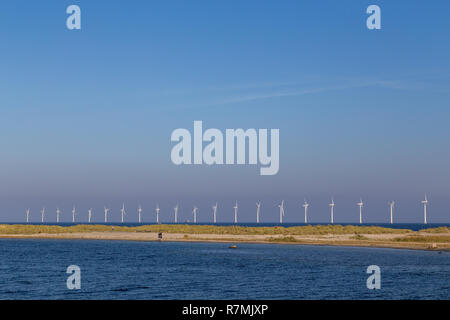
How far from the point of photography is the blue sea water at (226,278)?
49.8 m

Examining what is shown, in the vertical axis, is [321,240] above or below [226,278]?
below

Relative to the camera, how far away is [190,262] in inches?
3265

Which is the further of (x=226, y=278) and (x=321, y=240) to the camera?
(x=321, y=240)

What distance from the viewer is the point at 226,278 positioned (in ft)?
204

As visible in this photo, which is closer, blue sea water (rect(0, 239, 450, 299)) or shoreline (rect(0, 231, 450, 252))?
blue sea water (rect(0, 239, 450, 299))

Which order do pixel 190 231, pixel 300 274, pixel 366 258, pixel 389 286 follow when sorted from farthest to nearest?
1. pixel 190 231
2. pixel 366 258
3. pixel 300 274
4. pixel 389 286

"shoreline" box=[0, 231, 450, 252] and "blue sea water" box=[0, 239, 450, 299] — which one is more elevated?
"blue sea water" box=[0, 239, 450, 299]

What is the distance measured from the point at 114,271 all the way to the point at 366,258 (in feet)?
152

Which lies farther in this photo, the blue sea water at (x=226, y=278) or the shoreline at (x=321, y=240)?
the shoreline at (x=321, y=240)

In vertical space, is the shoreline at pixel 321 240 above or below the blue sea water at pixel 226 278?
below

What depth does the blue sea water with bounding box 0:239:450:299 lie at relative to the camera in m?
49.8
